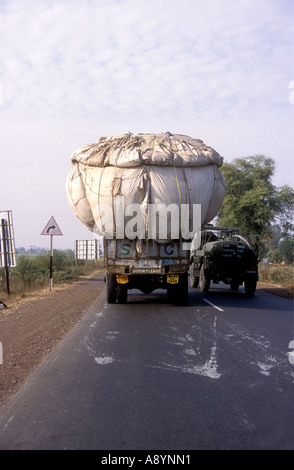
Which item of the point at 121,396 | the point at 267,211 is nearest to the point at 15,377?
the point at 121,396

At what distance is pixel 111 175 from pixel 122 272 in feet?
8.29

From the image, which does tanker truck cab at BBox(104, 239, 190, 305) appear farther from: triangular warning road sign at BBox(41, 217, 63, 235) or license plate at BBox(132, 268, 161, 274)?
triangular warning road sign at BBox(41, 217, 63, 235)

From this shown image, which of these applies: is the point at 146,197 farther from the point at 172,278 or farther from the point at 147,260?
the point at 172,278

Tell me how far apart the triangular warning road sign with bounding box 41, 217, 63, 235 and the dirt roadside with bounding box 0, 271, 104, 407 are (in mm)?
2734

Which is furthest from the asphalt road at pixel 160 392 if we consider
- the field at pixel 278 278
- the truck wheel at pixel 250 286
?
the field at pixel 278 278

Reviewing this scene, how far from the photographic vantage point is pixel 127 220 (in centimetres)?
1229

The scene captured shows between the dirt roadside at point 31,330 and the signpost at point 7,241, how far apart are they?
1.53 m

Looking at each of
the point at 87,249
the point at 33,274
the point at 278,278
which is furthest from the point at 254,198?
the point at 87,249

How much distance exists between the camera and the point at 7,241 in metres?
16.7

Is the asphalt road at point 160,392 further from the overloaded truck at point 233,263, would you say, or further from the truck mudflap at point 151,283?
the overloaded truck at point 233,263

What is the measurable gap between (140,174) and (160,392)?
752 centimetres

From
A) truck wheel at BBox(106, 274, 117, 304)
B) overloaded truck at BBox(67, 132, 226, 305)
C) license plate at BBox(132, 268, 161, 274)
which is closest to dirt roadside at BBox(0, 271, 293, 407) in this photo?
truck wheel at BBox(106, 274, 117, 304)

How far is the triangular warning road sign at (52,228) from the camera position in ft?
59.9

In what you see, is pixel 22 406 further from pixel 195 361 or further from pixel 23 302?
pixel 23 302
